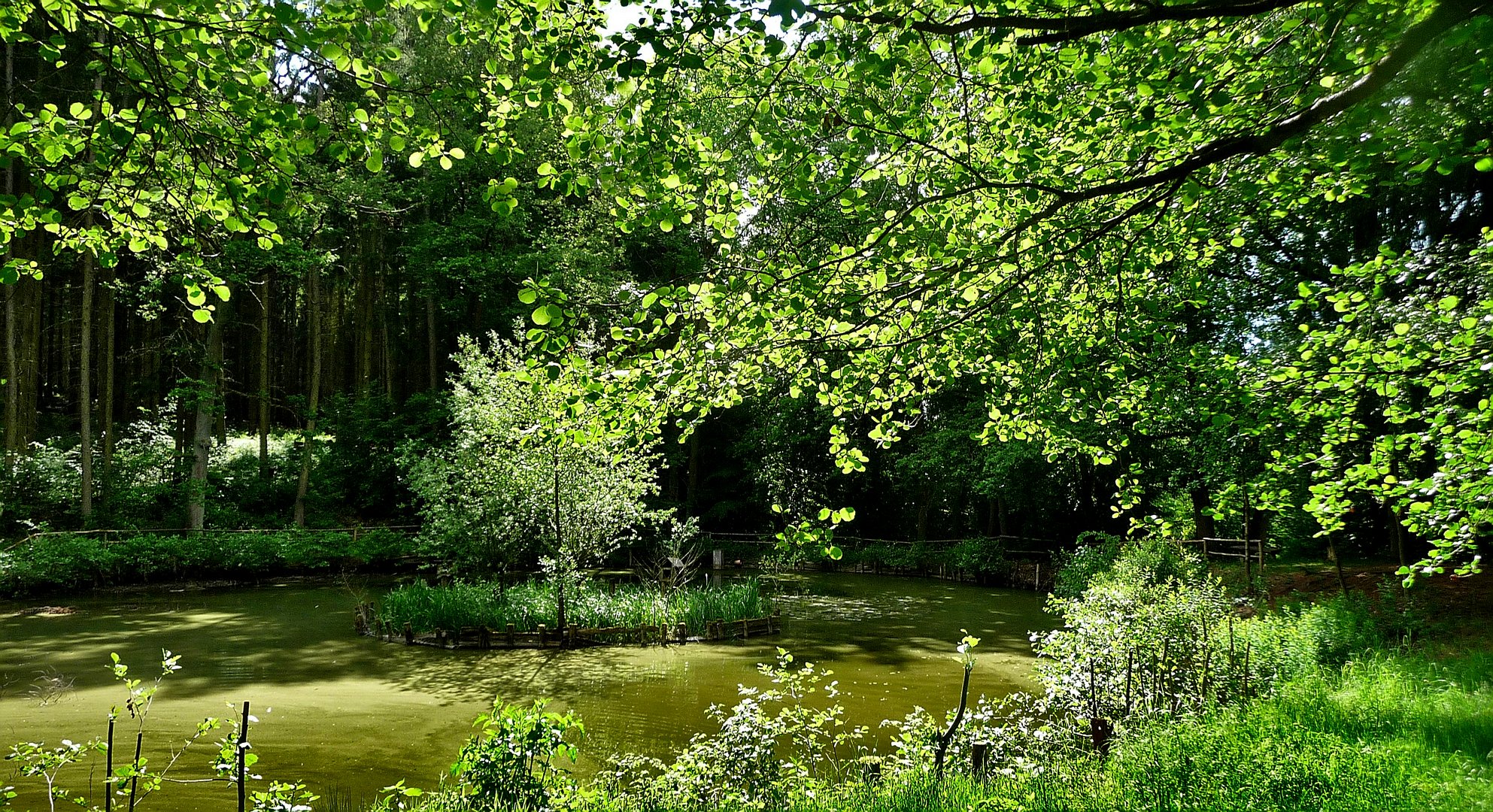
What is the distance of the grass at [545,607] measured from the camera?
1351 cm

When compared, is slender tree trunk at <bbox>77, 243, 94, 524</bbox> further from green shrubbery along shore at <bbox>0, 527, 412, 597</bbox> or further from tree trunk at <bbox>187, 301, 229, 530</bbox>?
tree trunk at <bbox>187, 301, 229, 530</bbox>

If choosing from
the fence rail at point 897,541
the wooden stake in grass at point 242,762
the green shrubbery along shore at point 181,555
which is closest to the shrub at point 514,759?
the wooden stake in grass at point 242,762

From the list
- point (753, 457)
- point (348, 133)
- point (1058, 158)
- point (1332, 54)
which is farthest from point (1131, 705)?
point (753, 457)

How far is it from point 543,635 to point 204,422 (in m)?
14.8

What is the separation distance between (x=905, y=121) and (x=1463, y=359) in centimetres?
345

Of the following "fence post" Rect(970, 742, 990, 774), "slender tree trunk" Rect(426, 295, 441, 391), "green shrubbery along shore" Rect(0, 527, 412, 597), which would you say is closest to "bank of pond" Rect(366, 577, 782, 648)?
"green shrubbery along shore" Rect(0, 527, 412, 597)

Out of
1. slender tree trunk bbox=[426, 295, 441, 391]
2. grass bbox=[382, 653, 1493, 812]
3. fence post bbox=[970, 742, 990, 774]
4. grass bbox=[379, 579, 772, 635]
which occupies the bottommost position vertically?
grass bbox=[379, 579, 772, 635]

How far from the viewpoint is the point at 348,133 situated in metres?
3.02

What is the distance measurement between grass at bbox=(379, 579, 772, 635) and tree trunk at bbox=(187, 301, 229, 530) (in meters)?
9.83

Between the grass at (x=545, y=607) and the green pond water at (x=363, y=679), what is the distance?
2.04 ft

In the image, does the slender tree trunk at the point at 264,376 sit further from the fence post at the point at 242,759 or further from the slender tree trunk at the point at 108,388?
the fence post at the point at 242,759

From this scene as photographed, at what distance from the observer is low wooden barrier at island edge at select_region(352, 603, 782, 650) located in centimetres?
1325

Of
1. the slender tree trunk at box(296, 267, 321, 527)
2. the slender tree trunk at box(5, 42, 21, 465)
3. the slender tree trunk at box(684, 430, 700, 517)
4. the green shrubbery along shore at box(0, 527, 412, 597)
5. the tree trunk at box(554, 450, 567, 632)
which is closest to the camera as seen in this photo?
the tree trunk at box(554, 450, 567, 632)

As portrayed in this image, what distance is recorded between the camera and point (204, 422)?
867 inches
